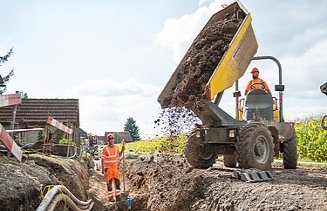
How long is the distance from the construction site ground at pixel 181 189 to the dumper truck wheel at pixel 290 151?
2299mm

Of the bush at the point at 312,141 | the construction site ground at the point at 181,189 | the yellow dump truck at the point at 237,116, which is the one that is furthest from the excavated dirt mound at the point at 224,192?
the bush at the point at 312,141

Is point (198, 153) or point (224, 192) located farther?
point (198, 153)

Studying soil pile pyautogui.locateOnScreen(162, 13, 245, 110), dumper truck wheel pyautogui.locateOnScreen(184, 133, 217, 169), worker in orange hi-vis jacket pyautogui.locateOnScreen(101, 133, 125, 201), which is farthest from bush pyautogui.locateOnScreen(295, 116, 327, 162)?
worker in orange hi-vis jacket pyautogui.locateOnScreen(101, 133, 125, 201)

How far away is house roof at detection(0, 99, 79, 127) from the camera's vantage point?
24673 mm

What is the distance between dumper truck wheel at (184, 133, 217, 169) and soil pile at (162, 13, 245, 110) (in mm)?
1131

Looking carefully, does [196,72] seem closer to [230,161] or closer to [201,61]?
[201,61]

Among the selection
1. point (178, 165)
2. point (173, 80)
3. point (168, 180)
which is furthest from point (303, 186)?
point (178, 165)

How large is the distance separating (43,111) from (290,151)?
20.3m

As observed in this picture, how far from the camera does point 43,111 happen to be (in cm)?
2612

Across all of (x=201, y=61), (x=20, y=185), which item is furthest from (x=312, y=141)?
(x=20, y=185)

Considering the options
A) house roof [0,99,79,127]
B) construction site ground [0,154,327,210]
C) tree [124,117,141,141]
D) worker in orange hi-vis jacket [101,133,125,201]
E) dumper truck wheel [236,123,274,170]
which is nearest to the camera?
construction site ground [0,154,327,210]

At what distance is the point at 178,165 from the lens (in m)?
9.95

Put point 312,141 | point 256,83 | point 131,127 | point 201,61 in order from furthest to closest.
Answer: point 131,127, point 312,141, point 256,83, point 201,61

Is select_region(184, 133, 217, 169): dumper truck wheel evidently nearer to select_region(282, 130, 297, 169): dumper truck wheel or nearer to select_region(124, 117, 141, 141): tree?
select_region(282, 130, 297, 169): dumper truck wheel
